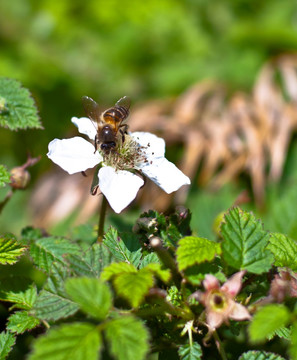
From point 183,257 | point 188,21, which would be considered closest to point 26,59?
point 188,21

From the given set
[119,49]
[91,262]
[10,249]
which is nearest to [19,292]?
[10,249]

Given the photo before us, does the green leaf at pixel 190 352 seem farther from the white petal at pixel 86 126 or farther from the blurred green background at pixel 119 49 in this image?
the blurred green background at pixel 119 49

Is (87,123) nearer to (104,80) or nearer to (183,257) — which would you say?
(183,257)

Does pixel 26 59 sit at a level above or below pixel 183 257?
above

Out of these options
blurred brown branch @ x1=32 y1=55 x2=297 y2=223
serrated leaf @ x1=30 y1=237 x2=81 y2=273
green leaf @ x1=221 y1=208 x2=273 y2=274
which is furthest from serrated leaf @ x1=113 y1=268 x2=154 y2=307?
blurred brown branch @ x1=32 y1=55 x2=297 y2=223

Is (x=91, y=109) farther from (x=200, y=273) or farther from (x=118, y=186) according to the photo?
(x=200, y=273)

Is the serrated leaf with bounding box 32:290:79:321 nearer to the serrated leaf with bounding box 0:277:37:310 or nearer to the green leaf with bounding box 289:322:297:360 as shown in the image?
the serrated leaf with bounding box 0:277:37:310
